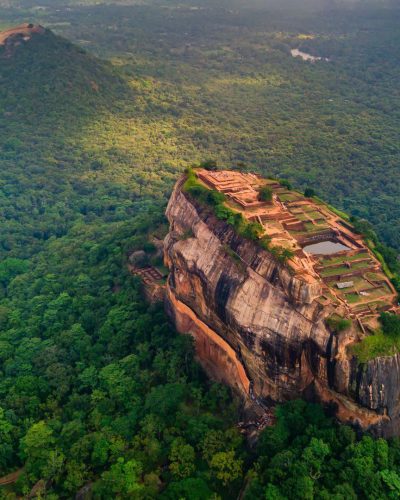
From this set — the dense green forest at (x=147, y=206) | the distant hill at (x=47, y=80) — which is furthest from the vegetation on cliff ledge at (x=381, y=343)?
the distant hill at (x=47, y=80)

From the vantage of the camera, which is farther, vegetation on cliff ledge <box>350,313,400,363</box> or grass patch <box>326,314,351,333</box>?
grass patch <box>326,314,351,333</box>

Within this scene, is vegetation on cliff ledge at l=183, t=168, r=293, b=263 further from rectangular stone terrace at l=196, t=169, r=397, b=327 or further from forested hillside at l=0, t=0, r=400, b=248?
forested hillside at l=0, t=0, r=400, b=248

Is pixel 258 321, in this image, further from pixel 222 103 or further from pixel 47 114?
pixel 222 103

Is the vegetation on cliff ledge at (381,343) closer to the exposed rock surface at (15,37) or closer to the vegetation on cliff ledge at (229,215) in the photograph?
the vegetation on cliff ledge at (229,215)

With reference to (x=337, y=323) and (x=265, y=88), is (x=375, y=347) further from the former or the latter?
(x=265, y=88)

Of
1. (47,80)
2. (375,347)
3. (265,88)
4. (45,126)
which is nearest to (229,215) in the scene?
(375,347)

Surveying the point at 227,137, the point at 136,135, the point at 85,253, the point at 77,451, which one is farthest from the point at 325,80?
the point at 77,451

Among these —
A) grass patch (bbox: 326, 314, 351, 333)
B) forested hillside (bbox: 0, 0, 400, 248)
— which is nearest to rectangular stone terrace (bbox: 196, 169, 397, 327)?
grass patch (bbox: 326, 314, 351, 333)
